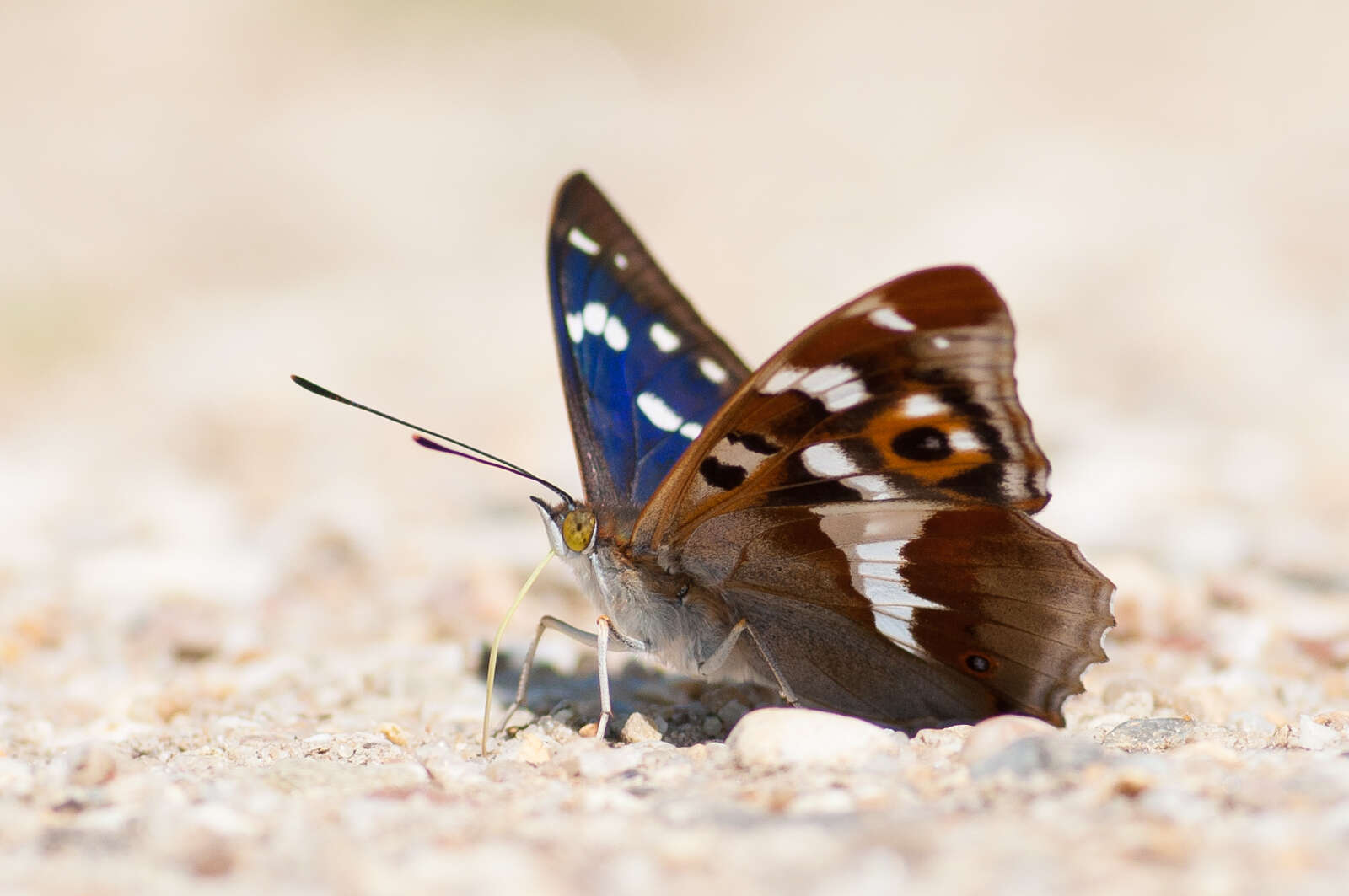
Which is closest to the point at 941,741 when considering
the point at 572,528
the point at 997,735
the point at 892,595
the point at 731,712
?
the point at 997,735

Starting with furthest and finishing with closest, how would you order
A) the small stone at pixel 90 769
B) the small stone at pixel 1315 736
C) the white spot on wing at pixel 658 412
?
1. the white spot on wing at pixel 658 412
2. the small stone at pixel 1315 736
3. the small stone at pixel 90 769

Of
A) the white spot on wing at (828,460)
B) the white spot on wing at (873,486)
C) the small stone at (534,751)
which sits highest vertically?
the white spot on wing at (828,460)

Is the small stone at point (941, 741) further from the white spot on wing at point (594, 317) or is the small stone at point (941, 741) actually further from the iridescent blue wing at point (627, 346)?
the white spot on wing at point (594, 317)

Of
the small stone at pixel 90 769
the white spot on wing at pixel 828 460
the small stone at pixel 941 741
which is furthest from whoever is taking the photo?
the white spot on wing at pixel 828 460

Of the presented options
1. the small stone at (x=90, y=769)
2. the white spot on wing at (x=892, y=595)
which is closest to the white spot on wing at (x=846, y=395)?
the white spot on wing at (x=892, y=595)

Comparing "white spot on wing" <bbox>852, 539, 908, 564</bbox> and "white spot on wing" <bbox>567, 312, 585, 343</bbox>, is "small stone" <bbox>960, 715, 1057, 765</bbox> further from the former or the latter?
"white spot on wing" <bbox>567, 312, 585, 343</bbox>

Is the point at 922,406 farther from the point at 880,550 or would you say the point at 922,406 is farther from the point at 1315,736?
the point at 1315,736

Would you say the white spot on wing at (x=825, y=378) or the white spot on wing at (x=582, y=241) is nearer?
the white spot on wing at (x=825, y=378)

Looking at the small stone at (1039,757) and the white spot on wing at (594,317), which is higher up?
the white spot on wing at (594,317)
